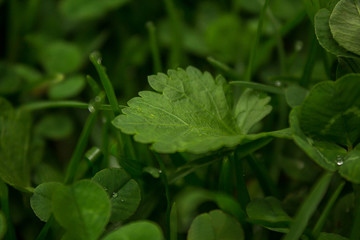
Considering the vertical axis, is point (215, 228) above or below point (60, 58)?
below

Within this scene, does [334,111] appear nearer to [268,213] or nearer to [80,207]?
[268,213]

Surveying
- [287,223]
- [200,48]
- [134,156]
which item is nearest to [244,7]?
[200,48]

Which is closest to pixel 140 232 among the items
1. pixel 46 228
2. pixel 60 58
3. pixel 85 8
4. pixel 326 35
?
pixel 46 228

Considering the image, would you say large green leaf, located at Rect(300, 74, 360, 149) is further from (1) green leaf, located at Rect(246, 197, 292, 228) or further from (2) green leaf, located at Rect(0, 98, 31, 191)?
(2) green leaf, located at Rect(0, 98, 31, 191)

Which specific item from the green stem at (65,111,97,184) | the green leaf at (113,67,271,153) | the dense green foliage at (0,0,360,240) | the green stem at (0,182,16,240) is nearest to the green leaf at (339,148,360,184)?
the dense green foliage at (0,0,360,240)

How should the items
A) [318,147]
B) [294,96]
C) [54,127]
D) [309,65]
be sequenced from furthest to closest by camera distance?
[54,127]
[309,65]
[294,96]
[318,147]

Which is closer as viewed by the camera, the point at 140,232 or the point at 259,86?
the point at 140,232

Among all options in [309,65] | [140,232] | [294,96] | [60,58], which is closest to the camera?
[140,232]
